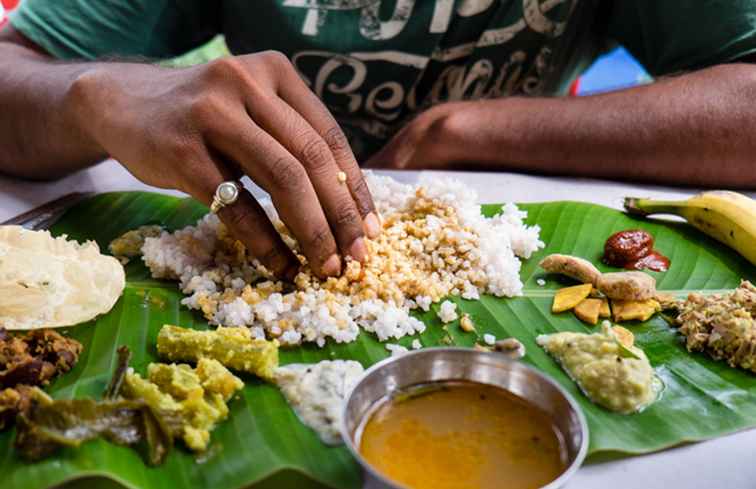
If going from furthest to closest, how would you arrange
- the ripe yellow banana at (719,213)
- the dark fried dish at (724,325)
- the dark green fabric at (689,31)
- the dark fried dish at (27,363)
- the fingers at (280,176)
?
the dark green fabric at (689,31)
the ripe yellow banana at (719,213)
the fingers at (280,176)
the dark fried dish at (724,325)
the dark fried dish at (27,363)

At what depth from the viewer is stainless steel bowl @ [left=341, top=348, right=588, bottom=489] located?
1.25 metres

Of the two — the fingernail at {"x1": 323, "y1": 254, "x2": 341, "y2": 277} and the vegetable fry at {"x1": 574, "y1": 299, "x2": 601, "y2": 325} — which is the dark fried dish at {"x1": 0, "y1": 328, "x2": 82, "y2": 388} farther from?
the vegetable fry at {"x1": 574, "y1": 299, "x2": 601, "y2": 325}

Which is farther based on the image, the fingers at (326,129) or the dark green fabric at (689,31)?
the dark green fabric at (689,31)

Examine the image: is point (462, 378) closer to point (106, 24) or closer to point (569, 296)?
point (569, 296)

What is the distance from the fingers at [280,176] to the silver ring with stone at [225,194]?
0.05 metres

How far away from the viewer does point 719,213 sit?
7.02 ft

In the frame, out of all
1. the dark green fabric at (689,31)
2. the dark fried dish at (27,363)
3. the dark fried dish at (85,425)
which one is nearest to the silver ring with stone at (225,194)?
the dark fried dish at (27,363)

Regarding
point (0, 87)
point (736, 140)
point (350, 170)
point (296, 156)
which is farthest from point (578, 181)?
point (0, 87)

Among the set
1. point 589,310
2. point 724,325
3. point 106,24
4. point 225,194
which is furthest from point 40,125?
point 724,325

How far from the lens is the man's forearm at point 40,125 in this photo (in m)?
2.28

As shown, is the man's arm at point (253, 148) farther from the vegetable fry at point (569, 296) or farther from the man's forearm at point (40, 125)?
the vegetable fry at point (569, 296)

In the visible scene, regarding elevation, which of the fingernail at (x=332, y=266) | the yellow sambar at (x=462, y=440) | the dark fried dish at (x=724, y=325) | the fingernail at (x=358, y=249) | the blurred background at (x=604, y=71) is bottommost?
the blurred background at (x=604, y=71)

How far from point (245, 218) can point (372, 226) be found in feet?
1.13

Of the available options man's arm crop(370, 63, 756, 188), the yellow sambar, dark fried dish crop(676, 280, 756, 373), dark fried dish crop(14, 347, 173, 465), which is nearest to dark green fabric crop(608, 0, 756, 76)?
man's arm crop(370, 63, 756, 188)
